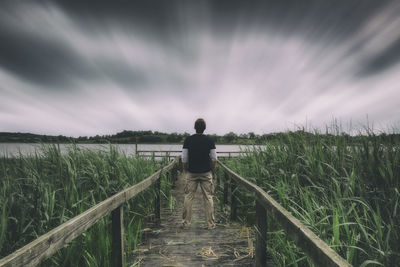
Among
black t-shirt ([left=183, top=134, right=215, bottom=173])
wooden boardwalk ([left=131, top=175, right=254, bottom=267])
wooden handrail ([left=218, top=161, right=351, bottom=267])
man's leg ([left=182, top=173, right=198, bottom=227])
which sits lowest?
wooden boardwalk ([left=131, top=175, right=254, bottom=267])

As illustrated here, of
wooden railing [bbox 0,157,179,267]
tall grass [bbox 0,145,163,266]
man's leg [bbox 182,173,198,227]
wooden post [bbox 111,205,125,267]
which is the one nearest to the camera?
wooden railing [bbox 0,157,179,267]

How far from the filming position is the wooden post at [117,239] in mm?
2232

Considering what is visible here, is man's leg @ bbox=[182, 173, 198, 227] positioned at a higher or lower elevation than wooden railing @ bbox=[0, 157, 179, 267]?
lower

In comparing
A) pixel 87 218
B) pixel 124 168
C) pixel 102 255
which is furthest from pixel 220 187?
pixel 87 218

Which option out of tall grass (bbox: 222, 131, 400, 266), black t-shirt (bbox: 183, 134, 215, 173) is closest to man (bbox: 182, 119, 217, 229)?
black t-shirt (bbox: 183, 134, 215, 173)

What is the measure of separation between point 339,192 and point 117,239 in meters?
2.20

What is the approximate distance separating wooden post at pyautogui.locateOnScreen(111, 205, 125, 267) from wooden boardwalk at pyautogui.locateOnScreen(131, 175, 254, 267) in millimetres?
455

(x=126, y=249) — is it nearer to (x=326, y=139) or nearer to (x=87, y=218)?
(x=87, y=218)

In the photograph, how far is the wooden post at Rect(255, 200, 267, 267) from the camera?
2.33m

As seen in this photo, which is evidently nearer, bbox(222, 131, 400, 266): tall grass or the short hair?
bbox(222, 131, 400, 266): tall grass

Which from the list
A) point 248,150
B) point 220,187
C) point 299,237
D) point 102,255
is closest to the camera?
point 299,237

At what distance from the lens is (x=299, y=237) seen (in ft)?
4.81

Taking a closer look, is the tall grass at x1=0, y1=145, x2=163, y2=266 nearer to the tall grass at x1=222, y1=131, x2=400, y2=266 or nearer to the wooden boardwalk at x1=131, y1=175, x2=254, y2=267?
the wooden boardwalk at x1=131, y1=175, x2=254, y2=267

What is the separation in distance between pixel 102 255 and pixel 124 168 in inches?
81.1
